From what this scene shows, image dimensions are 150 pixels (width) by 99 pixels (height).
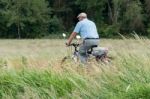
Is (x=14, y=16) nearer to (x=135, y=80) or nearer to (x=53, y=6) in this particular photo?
(x=53, y=6)

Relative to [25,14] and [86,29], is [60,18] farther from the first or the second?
[86,29]

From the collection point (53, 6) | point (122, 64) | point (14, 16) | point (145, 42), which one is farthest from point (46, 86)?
point (53, 6)

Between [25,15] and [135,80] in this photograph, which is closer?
[135,80]

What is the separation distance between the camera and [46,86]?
21.7 feet

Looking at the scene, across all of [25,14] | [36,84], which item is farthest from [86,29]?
[25,14]

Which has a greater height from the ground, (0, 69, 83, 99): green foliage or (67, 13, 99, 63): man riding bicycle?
(67, 13, 99, 63): man riding bicycle

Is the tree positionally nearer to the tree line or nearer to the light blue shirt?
the tree line

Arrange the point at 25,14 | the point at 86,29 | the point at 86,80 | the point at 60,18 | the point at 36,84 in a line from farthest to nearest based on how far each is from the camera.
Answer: the point at 60,18 → the point at 25,14 → the point at 86,29 → the point at 36,84 → the point at 86,80

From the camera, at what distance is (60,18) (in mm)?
64125

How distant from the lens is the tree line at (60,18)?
58.9 metres

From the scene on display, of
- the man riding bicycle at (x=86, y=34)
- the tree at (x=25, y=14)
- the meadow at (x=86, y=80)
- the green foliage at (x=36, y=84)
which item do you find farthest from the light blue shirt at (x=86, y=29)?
the tree at (x=25, y=14)

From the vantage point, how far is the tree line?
2320 inches

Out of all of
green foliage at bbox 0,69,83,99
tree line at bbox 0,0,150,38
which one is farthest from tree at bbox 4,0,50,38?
green foliage at bbox 0,69,83,99

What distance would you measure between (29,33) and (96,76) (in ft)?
176
